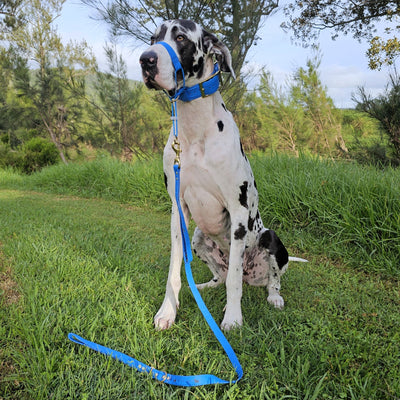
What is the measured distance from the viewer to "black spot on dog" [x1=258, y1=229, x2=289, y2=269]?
2.53 m

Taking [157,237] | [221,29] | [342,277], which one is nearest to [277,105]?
[221,29]

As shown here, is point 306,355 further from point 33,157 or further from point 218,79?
point 33,157

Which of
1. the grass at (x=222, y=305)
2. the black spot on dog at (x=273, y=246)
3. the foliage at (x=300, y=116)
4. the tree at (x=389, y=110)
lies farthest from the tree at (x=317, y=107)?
the black spot on dog at (x=273, y=246)

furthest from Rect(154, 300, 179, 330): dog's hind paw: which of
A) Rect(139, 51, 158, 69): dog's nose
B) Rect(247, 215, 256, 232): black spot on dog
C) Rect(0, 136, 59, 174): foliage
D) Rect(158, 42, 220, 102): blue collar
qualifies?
Rect(0, 136, 59, 174): foliage

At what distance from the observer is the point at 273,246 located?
2.54 m

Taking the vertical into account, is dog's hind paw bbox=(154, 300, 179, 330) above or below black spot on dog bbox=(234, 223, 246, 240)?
below

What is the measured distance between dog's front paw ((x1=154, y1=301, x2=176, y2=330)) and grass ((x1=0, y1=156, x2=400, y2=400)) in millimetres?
63

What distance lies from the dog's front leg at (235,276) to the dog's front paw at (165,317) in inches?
12.7

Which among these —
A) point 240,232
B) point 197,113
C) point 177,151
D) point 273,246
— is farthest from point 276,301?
point 197,113

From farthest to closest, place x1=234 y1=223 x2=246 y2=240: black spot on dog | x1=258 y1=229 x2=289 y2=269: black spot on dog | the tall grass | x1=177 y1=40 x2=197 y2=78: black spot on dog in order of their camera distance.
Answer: the tall grass
x1=258 y1=229 x2=289 y2=269: black spot on dog
x1=234 y1=223 x2=246 y2=240: black spot on dog
x1=177 y1=40 x2=197 y2=78: black spot on dog

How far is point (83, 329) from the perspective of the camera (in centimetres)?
191

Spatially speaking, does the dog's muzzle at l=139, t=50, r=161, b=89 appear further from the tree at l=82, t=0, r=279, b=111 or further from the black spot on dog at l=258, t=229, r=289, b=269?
the tree at l=82, t=0, r=279, b=111

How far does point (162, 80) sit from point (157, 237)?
2.89m

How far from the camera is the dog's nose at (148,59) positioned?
66.1 inches
